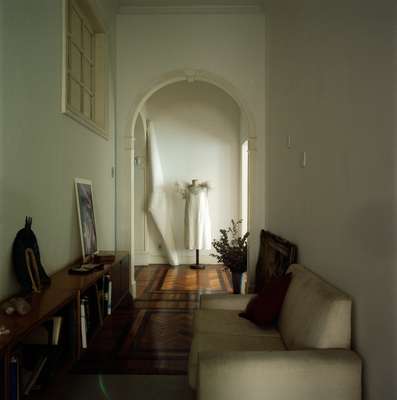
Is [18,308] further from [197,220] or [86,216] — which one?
[197,220]

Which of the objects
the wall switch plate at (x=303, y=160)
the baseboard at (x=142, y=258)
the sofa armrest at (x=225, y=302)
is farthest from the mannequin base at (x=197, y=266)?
the wall switch plate at (x=303, y=160)

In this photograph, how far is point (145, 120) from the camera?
21.9ft

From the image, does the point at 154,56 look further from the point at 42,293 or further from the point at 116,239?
the point at 42,293

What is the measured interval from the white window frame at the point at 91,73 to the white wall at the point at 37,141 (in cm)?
8

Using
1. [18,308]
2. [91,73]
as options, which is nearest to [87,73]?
[91,73]

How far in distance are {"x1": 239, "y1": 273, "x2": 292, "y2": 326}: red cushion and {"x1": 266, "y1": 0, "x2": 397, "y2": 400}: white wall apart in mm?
279

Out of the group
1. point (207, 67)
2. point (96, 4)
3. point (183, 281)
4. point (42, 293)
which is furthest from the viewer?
point (183, 281)

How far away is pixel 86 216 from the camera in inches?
129

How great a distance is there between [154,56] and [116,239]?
2.49 metres

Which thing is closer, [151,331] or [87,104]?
[151,331]

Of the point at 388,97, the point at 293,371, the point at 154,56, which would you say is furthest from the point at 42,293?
the point at 154,56

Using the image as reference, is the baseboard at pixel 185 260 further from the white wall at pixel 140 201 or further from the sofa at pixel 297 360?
the sofa at pixel 297 360

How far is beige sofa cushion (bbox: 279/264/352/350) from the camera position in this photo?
1.77 meters

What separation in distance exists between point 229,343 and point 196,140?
5.19 m
